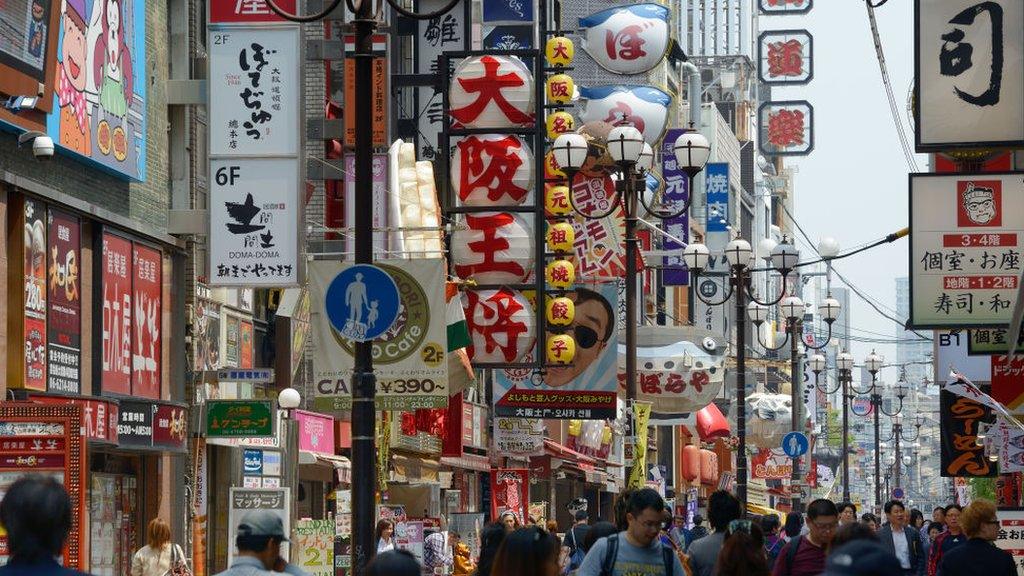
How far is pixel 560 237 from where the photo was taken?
3531 cm

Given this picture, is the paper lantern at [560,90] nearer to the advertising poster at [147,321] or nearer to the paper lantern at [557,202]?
the paper lantern at [557,202]

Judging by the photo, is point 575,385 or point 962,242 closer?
point 962,242

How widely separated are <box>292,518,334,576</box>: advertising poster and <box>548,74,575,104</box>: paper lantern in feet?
40.0

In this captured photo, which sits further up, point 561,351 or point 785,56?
point 785,56

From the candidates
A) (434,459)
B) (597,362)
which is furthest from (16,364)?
(434,459)

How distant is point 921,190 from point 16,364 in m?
10.7

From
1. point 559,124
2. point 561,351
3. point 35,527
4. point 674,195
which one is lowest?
point 561,351

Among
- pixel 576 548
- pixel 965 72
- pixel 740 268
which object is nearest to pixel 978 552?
pixel 576 548

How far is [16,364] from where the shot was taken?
2295 centimetres

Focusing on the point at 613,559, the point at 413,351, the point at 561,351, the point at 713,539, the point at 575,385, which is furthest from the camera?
the point at 575,385

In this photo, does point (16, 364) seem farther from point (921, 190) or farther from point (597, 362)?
point (597, 362)

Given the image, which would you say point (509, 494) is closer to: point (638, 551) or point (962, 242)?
point (962, 242)

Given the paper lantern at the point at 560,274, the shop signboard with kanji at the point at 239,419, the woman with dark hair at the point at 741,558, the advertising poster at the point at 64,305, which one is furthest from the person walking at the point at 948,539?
the paper lantern at the point at 560,274

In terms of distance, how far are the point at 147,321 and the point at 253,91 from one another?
3920 millimetres
